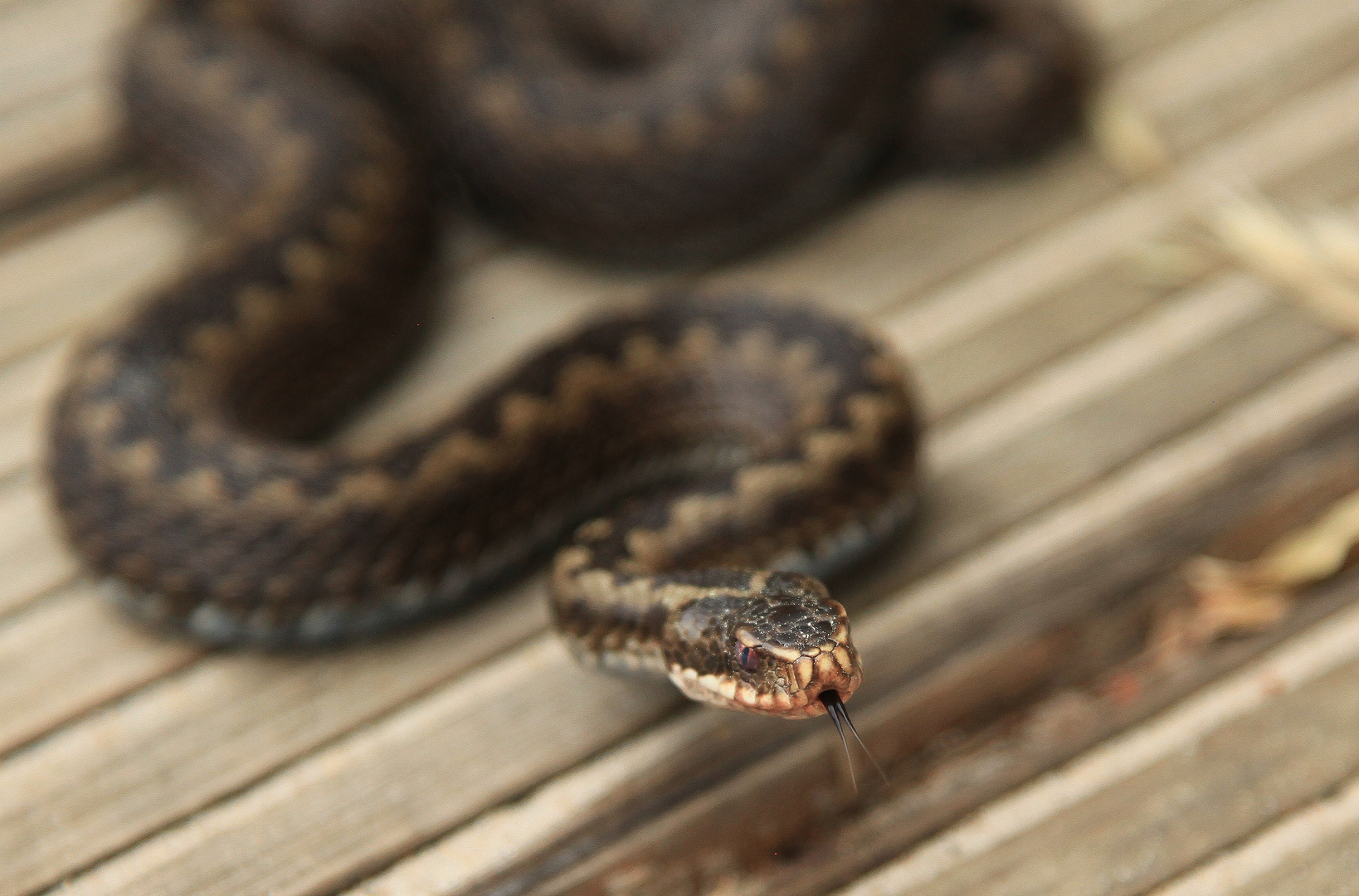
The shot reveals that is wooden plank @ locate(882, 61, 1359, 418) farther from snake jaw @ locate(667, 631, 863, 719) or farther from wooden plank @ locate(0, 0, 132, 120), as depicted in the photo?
wooden plank @ locate(0, 0, 132, 120)

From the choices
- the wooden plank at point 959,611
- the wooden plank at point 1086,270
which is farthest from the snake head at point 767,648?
the wooden plank at point 1086,270

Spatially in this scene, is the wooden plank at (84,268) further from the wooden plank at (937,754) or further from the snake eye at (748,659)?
the snake eye at (748,659)

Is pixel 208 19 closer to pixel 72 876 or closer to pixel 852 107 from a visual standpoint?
pixel 852 107

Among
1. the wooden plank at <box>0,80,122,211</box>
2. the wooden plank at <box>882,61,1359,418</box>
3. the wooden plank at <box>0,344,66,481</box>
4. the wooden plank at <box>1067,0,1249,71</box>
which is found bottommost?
the wooden plank at <box>882,61,1359,418</box>

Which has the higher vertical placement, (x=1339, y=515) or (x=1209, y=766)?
(x=1339, y=515)

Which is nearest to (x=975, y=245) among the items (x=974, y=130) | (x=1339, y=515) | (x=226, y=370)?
(x=974, y=130)

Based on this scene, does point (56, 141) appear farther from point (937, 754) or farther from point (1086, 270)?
point (937, 754)

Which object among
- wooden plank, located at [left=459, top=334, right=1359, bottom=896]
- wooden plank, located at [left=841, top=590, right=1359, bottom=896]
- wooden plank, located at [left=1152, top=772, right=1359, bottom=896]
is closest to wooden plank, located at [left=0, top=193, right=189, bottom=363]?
wooden plank, located at [left=459, top=334, right=1359, bottom=896]
